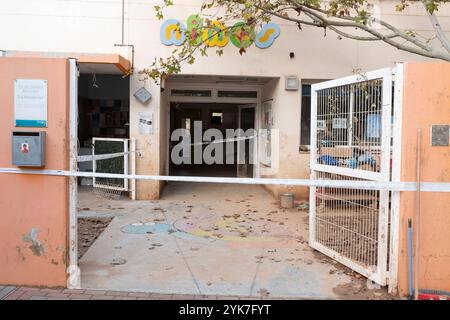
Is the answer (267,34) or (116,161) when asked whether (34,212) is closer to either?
(116,161)

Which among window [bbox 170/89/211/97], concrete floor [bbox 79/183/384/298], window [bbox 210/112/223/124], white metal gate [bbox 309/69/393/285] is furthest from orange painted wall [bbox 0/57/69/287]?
window [bbox 210/112/223/124]

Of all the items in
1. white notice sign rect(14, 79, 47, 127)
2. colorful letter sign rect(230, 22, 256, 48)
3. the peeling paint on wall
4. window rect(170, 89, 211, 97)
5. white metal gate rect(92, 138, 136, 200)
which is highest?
colorful letter sign rect(230, 22, 256, 48)

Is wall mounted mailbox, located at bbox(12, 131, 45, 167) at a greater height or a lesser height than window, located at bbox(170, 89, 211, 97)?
lesser

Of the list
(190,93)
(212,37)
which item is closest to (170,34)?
(212,37)

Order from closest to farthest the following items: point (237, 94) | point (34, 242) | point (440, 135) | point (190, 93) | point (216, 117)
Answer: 1. point (440, 135)
2. point (34, 242)
3. point (190, 93)
4. point (237, 94)
5. point (216, 117)

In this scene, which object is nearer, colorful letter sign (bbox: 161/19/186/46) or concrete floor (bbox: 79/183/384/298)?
concrete floor (bbox: 79/183/384/298)

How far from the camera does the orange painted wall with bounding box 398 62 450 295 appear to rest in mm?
4238

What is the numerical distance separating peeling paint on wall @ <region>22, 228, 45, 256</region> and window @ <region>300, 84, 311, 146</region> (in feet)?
22.9

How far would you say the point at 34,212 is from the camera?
14.7 feet

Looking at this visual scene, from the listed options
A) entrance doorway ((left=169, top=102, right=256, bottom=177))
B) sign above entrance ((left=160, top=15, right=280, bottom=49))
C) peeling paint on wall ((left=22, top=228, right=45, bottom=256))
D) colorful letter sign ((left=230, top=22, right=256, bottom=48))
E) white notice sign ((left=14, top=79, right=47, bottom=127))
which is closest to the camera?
white notice sign ((left=14, top=79, right=47, bottom=127))

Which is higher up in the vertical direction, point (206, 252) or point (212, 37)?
point (212, 37)

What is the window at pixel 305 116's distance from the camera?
10.2 metres

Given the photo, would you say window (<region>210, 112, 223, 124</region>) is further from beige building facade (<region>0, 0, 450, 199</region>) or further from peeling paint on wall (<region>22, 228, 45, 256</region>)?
peeling paint on wall (<region>22, 228, 45, 256</region>)

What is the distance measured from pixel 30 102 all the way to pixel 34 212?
3.54 ft
